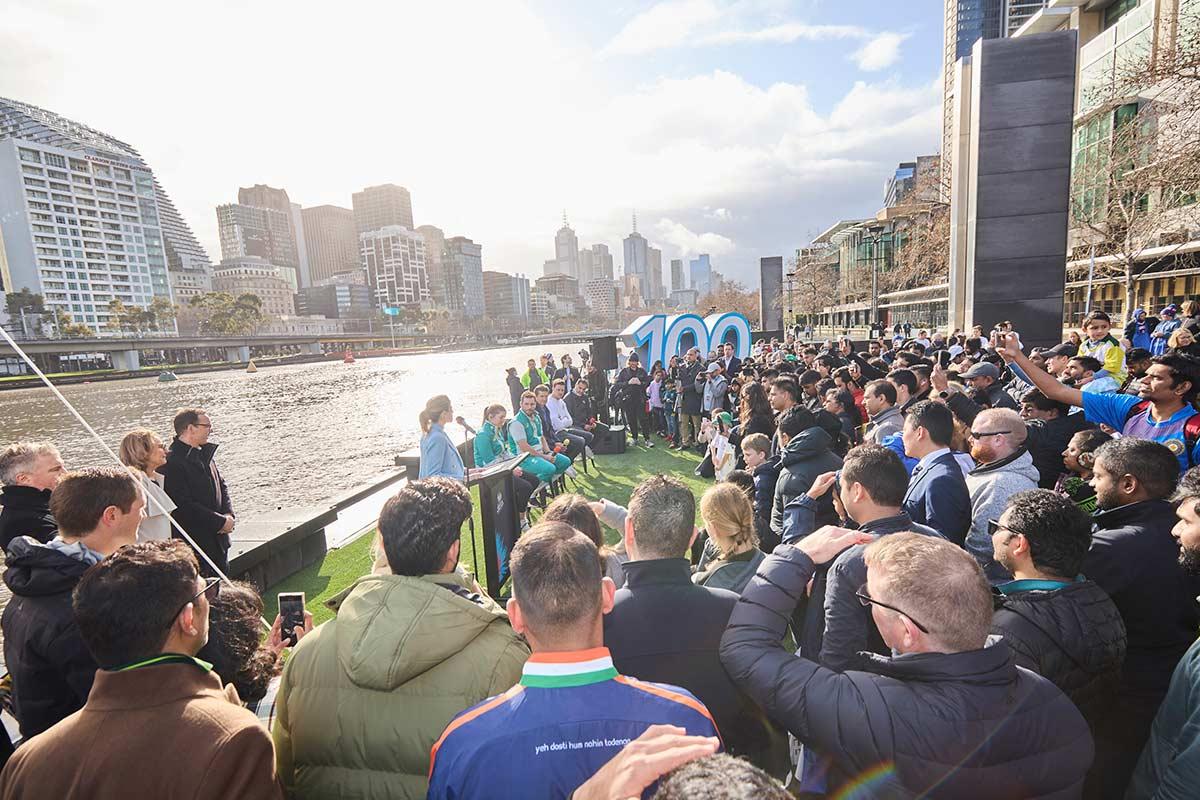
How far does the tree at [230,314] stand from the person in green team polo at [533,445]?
4030 inches

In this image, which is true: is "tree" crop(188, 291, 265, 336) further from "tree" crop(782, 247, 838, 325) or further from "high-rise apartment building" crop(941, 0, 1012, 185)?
"high-rise apartment building" crop(941, 0, 1012, 185)

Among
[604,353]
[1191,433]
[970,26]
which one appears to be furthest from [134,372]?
[970,26]

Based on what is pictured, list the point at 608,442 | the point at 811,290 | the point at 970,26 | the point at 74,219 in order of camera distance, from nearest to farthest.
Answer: the point at 608,442 < the point at 811,290 < the point at 74,219 < the point at 970,26

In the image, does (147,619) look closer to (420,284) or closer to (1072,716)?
(1072,716)

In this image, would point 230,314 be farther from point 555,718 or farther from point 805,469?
point 555,718

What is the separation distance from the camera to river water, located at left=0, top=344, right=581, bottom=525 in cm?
1436

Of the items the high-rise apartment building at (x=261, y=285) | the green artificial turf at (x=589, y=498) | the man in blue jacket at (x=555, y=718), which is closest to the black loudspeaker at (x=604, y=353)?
the green artificial turf at (x=589, y=498)

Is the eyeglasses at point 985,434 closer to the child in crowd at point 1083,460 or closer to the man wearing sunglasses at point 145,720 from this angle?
the child in crowd at point 1083,460

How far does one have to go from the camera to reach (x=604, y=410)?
47.3 ft

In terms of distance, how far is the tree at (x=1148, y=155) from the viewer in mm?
11672

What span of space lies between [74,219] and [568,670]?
535 feet

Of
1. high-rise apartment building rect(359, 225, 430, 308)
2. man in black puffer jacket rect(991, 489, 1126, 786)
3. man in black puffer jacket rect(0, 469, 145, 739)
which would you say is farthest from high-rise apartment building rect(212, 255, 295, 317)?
man in black puffer jacket rect(991, 489, 1126, 786)

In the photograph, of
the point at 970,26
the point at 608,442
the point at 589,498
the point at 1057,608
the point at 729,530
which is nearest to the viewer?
the point at 1057,608

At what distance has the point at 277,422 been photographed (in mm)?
26688
